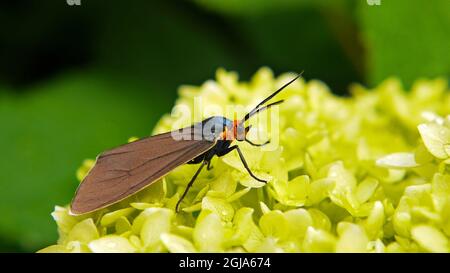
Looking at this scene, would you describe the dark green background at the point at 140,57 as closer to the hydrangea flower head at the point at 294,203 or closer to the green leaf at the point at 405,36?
the green leaf at the point at 405,36

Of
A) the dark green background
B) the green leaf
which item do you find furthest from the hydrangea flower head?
the dark green background

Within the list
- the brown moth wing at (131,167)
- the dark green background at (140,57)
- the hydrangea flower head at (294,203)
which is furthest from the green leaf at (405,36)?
the brown moth wing at (131,167)

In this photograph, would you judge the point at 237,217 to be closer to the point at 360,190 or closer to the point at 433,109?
the point at 360,190

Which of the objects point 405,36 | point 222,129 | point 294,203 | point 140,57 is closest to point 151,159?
point 222,129

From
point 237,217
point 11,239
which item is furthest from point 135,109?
point 237,217

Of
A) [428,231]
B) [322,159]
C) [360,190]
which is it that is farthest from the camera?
[322,159]
